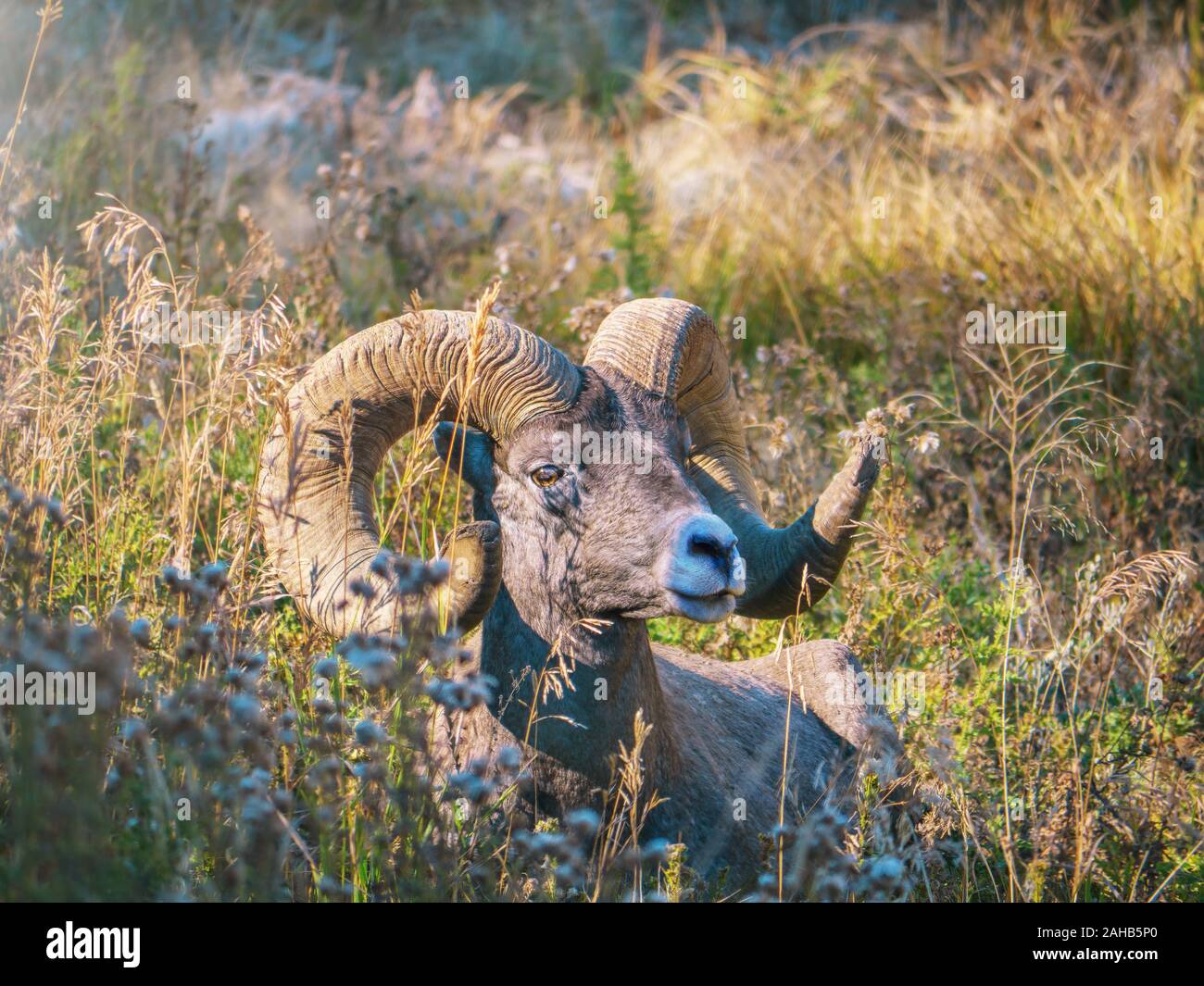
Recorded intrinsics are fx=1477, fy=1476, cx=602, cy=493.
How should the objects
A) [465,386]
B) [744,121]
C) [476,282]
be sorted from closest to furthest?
[465,386]
[476,282]
[744,121]

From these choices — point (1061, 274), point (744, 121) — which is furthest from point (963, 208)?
point (744, 121)

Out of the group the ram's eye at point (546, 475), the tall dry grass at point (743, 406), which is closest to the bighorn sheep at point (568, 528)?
the ram's eye at point (546, 475)

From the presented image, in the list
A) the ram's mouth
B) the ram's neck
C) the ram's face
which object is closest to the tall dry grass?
the ram's neck

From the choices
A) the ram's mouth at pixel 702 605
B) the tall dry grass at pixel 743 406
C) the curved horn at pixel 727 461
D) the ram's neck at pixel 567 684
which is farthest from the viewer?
the curved horn at pixel 727 461

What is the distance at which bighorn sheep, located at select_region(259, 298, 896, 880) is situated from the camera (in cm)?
471

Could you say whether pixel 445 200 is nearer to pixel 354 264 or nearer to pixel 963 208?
pixel 354 264

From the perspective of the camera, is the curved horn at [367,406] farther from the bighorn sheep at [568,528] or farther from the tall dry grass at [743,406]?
the tall dry grass at [743,406]

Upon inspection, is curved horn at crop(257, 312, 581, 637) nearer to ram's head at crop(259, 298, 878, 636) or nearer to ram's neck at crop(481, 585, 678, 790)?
ram's head at crop(259, 298, 878, 636)

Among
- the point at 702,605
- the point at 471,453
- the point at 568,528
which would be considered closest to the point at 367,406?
the point at 471,453

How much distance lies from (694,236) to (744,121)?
3.19 m

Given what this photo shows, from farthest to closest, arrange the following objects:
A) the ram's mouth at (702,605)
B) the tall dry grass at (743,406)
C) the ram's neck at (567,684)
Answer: the ram's neck at (567,684) → the ram's mouth at (702,605) → the tall dry grass at (743,406)

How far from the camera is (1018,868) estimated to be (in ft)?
17.8

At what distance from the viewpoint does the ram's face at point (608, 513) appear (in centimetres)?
466

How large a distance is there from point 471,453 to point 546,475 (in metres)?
0.36
